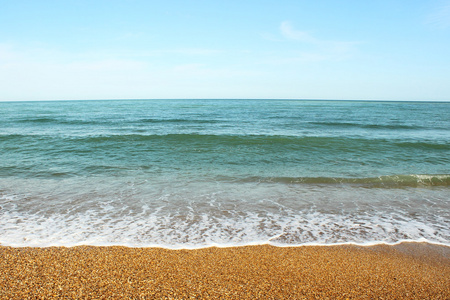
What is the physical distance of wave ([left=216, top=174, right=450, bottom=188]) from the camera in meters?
8.99

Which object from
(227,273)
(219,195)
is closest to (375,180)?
(219,195)

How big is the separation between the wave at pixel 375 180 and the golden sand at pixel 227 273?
4.28 metres

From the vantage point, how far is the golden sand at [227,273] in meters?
3.39

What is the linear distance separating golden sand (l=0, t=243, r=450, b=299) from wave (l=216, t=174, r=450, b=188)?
428cm

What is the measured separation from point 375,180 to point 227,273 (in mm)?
7555

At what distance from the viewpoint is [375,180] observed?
9.27 meters

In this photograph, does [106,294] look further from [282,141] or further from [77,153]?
[282,141]

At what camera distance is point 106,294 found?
328cm

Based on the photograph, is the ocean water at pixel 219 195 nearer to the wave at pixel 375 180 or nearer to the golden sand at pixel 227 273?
the wave at pixel 375 180

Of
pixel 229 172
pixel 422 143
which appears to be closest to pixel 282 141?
pixel 229 172

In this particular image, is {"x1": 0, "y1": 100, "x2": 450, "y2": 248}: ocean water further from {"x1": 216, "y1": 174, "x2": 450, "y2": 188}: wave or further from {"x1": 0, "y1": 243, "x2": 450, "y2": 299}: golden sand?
{"x1": 0, "y1": 243, "x2": 450, "y2": 299}: golden sand

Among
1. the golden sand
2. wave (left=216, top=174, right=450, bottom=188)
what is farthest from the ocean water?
the golden sand

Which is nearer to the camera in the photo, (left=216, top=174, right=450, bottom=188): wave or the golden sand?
the golden sand

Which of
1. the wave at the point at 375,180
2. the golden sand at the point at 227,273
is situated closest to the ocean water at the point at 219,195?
the wave at the point at 375,180
